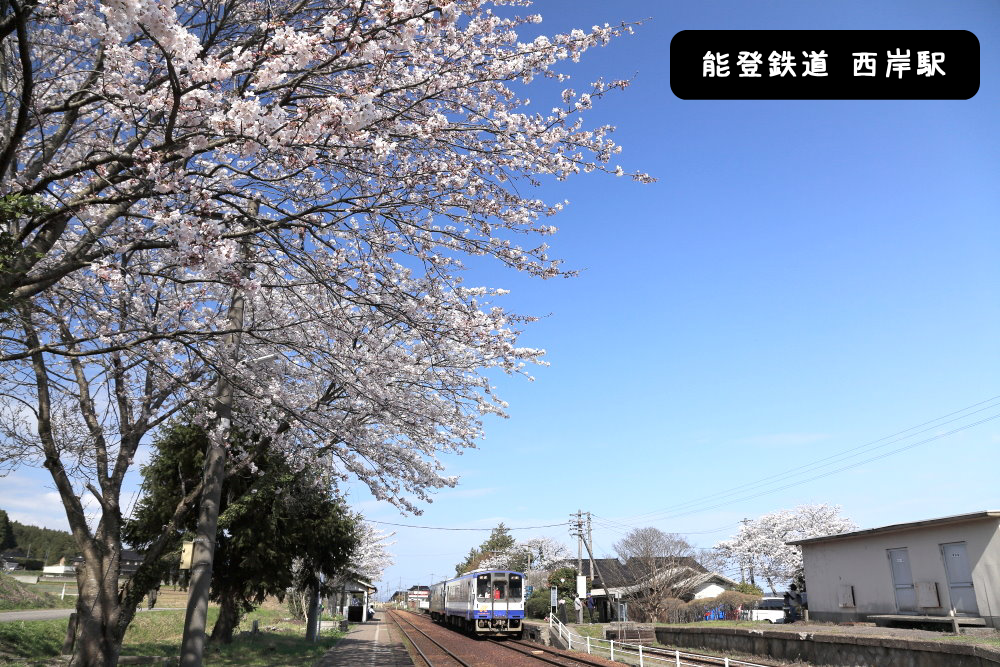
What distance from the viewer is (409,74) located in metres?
6.44

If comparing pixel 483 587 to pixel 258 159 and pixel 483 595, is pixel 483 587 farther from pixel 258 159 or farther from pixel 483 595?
pixel 258 159

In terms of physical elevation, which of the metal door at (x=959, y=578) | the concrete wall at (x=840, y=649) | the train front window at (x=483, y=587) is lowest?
the concrete wall at (x=840, y=649)

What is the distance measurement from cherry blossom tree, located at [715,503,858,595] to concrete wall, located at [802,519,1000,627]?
4203 cm

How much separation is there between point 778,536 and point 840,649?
56.6m

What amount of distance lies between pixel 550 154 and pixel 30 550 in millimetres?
115625

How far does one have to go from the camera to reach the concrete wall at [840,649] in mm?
11875

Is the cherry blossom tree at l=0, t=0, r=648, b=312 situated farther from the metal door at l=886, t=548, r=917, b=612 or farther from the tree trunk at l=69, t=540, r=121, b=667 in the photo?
the metal door at l=886, t=548, r=917, b=612

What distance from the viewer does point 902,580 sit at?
1927 cm

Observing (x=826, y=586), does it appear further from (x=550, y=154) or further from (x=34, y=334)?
(x=34, y=334)

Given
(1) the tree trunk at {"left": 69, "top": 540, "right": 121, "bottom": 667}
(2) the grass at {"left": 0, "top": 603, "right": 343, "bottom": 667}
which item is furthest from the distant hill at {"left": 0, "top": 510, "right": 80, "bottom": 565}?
(1) the tree trunk at {"left": 69, "top": 540, "right": 121, "bottom": 667}

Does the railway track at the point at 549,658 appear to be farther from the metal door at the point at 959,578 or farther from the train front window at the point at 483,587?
the metal door at the point at 959,578

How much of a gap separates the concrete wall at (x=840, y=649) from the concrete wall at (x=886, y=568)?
4.31 meters

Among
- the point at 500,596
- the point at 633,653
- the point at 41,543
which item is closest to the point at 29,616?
the point at 500,596

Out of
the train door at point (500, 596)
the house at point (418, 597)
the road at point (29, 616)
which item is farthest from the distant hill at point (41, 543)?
the train door at point (500, 596)
